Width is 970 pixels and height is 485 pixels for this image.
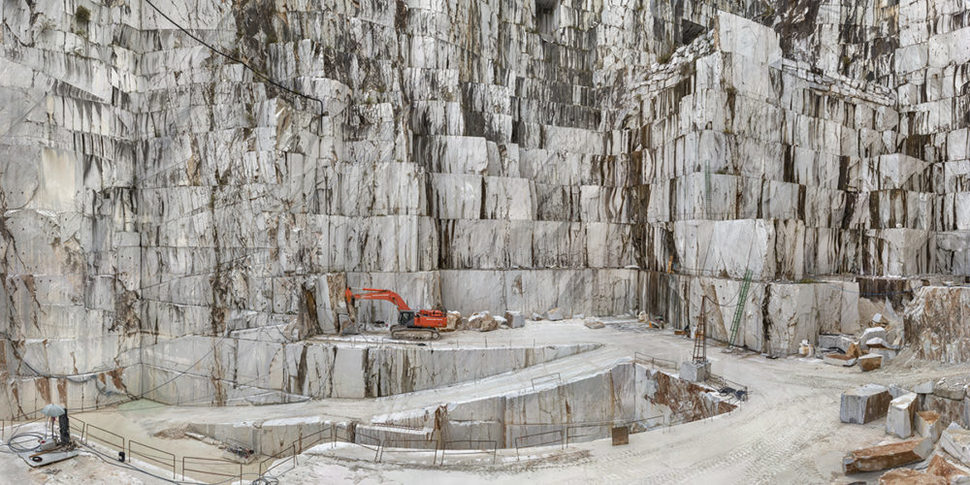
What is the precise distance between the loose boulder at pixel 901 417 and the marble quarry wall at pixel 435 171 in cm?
880

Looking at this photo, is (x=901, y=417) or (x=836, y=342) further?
(x=836, y=342)

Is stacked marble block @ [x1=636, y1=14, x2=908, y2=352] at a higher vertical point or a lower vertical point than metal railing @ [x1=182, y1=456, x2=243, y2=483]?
higher

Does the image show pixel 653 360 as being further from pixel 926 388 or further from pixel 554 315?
pixel 554 315

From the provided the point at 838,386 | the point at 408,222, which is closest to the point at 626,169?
the point at 408,222

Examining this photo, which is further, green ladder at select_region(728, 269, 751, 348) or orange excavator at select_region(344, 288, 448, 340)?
orange excavator at select_region(344, 288, 448, 340)

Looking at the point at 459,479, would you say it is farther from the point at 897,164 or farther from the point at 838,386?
the point at 897,164

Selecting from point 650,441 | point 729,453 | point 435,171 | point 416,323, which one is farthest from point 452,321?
point 729,453

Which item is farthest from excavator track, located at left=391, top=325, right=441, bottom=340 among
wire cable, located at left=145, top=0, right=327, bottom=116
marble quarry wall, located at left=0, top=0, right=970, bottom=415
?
wire cable, located at left=145, top=0, right=327, bottom=116

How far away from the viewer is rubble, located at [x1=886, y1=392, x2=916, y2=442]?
12594 mm

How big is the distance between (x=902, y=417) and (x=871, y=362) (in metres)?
7.34

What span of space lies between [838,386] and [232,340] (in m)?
23.8

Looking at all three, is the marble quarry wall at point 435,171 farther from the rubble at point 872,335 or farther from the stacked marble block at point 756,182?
the rubble at point 872,335

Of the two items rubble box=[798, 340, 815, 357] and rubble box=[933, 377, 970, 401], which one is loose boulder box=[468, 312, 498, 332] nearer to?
rubble box=[798, 340, 815, 357]

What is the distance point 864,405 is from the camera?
549 inches
